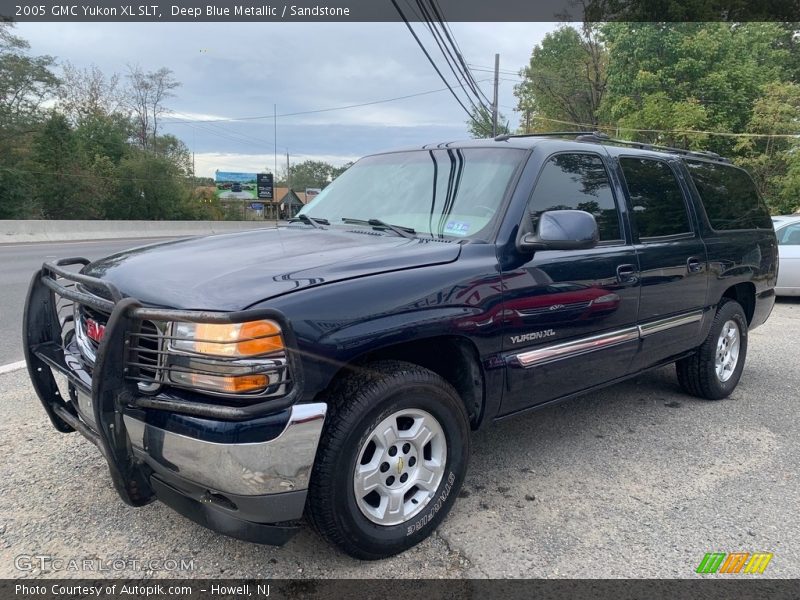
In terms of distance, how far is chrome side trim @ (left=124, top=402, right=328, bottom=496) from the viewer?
6.81ft

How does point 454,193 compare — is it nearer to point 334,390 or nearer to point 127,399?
point 334,390

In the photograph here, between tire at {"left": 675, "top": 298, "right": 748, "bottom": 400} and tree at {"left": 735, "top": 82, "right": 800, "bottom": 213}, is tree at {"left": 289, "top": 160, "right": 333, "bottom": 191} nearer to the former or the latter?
tree at {"left": 735, "top": 82, "right": 800, "bottom": 213}

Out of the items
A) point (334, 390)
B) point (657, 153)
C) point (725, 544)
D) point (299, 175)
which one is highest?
point (299, 175)

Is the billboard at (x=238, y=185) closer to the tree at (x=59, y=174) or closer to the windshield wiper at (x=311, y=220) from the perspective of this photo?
the tree at (x=59, y=174)

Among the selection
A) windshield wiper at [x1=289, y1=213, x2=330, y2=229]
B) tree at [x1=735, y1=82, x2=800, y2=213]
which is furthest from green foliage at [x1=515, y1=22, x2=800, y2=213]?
windshield wiper at [x1=289, y1=213, x2=330, y2=229]

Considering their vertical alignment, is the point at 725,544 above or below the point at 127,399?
below

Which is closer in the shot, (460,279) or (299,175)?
(460,279)

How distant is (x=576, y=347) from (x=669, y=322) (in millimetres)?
1103

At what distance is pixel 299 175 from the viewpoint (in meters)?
110

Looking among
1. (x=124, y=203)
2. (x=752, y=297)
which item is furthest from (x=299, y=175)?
(x=752, y=297)

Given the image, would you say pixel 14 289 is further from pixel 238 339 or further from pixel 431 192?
A: pixel 238 339

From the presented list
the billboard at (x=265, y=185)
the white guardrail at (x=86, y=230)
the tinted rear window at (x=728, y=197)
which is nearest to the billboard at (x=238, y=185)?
the billboard at (x=265, y=185)

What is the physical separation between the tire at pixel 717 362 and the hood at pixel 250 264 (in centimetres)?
276

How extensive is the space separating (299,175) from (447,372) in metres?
112
